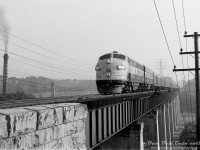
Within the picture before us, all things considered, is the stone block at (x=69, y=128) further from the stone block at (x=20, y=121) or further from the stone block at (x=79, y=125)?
the stone block at (x=20, y=121)

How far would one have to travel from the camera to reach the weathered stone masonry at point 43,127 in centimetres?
336

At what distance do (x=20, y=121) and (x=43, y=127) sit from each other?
608 mm

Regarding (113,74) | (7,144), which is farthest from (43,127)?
(113,74)

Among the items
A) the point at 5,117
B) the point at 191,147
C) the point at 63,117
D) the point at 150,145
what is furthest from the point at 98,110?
the point at 191,147

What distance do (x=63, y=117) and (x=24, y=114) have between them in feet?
3.84

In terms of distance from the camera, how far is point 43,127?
4062 millimetres

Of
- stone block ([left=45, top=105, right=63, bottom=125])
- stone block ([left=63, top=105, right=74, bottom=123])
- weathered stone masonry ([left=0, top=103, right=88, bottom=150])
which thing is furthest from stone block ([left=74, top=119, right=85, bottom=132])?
stone block ([left=45, top=105, right=63, bottom=125])

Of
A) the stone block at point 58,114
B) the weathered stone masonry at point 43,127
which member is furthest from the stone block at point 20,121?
the stone block at point 58,114

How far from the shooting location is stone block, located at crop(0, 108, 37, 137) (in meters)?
3.38

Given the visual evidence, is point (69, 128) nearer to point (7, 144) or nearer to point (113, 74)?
point (7, 144)

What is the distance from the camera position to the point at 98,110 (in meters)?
9.32

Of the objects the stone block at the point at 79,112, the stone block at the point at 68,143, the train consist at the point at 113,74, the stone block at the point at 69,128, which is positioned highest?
the train consist at the point at 113,74

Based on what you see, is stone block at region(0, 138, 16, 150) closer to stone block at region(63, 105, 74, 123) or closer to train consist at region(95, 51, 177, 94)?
stone block at region(63, 105, 74, 123)

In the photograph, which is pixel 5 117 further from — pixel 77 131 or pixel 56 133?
pixel 77 131
